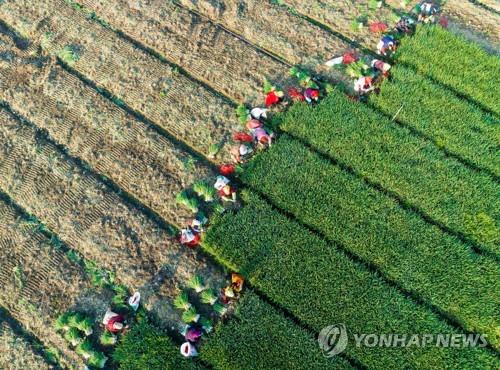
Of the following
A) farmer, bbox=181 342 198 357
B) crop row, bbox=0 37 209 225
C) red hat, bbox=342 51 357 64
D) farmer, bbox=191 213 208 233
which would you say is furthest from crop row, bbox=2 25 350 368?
red hat, bbox=342 51 357 64

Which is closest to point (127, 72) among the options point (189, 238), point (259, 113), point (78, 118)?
point (78, 118)

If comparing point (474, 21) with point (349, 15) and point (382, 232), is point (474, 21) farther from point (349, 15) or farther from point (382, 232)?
point (382, 232)

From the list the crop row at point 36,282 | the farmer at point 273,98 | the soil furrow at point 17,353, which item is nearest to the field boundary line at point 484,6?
the farmer at point 273,98

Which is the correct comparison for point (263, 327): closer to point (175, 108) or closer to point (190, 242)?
point (190, 242)

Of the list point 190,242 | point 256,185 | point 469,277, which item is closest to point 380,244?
point 469,277

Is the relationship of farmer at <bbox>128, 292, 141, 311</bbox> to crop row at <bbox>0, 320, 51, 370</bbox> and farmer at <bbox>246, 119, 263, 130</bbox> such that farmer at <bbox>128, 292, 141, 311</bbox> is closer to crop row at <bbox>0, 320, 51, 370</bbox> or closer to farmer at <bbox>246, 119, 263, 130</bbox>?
crop row at <bbox>0, 320, 51, 370</bbox>
